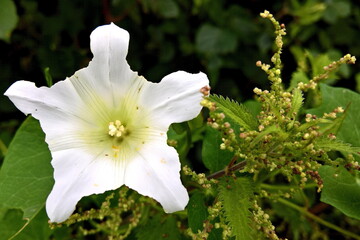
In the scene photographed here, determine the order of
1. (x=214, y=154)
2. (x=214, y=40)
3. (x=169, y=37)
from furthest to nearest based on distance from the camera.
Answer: (x=169, y=37) < (x=214, y=40) < (x=214, y=154)

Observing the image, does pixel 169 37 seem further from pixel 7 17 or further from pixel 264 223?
pixel 264 223

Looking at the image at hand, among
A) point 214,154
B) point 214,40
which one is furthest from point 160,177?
point 214,40

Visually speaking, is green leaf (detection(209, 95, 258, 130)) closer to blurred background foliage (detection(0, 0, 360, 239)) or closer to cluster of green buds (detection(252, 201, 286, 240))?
cluster of green buds (detection(252, 201, 286, 240))

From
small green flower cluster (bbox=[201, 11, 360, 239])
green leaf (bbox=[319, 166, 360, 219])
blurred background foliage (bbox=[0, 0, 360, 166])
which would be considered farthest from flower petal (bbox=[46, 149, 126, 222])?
blurred background foliage (bbox=[0, 0, 360, 166])

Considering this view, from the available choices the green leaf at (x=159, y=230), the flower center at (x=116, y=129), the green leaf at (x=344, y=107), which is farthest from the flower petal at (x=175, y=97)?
the green leaf at (x=344, y=107)

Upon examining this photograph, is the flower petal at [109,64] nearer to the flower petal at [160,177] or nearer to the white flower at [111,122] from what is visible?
the white flower at [111,122]

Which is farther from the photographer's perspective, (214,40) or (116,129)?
(214,40)
